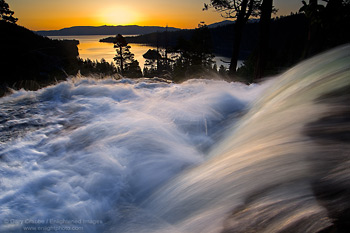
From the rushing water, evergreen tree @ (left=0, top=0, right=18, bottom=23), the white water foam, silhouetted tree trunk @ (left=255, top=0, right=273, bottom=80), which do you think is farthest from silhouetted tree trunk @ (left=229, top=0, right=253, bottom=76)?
evergreen tree @ (left=0, top=0, right=18, bottom=23)

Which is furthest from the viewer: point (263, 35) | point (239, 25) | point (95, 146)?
point (239, 25)

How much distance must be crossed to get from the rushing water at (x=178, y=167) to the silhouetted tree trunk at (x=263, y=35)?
4.45m

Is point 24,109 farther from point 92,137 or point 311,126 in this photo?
point 311,126

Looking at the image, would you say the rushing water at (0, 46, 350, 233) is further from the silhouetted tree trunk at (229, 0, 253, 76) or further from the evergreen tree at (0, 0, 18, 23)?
the evergreen tree at (0, 0, 18, 23)

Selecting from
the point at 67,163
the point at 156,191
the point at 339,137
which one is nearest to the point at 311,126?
the point at 339,137

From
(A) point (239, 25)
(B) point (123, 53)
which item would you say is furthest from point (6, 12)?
(A) point (239, 25)

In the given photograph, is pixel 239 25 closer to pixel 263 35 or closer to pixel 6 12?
pixel 263 35

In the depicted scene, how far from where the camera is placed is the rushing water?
1.35 m

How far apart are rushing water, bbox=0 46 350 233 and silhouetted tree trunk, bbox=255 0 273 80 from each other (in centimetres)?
445

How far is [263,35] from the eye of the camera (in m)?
7.68

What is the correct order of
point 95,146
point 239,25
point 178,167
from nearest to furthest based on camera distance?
point 178,167 < point 95,146 < point 239,25

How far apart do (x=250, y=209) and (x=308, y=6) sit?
455 cm

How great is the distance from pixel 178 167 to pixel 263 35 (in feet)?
23.5

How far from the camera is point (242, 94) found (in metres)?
5.38
